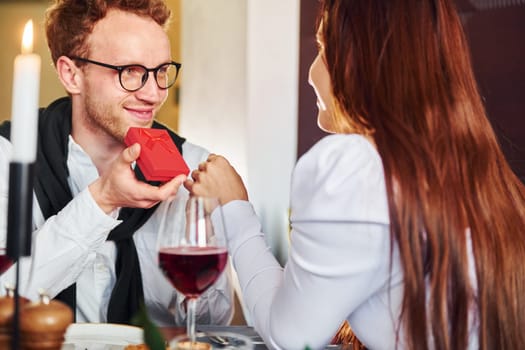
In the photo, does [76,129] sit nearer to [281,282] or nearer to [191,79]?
[281,282]

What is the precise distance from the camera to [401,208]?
3.01ft

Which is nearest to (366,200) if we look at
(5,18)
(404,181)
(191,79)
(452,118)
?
(404,181)

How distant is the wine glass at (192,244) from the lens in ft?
2.84

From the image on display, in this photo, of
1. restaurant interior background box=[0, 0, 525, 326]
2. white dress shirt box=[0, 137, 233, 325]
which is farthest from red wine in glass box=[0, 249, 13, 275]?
restaurant interior background box=[0, 0, 525, 326]

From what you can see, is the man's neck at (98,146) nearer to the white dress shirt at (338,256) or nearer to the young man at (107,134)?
the young man at (107,134)

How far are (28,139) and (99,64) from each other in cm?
124

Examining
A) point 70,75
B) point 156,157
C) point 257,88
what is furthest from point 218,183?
point 257,88

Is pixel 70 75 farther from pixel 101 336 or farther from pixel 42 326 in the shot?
pixel 42 326

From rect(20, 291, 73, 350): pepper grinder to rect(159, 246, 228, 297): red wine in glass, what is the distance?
6.7 inches

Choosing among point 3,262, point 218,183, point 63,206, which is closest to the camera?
point 3,262

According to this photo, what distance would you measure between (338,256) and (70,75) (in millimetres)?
1288

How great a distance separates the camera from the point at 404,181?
925mm

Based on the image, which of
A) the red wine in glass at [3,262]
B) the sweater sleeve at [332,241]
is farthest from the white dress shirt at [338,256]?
the red wine in glass at [3,262]

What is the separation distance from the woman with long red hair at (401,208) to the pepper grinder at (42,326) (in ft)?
1.14
